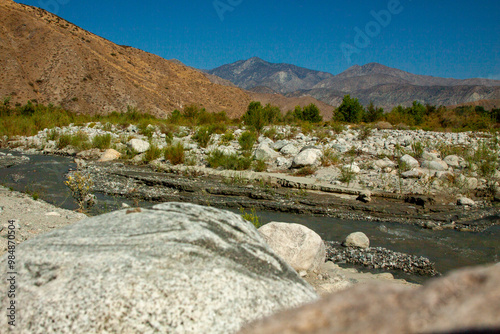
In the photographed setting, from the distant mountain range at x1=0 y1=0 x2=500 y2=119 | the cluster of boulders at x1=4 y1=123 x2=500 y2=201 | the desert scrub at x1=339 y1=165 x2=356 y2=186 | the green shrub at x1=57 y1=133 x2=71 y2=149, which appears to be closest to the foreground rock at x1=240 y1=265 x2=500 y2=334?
the cluster of boulders at x1=4 y1=123 x2=500 y2=201

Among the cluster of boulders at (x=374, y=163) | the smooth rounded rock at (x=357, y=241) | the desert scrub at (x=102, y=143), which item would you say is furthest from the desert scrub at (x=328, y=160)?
the desert scrub at (x=102, y=143)

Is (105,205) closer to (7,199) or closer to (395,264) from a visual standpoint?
(7,199)

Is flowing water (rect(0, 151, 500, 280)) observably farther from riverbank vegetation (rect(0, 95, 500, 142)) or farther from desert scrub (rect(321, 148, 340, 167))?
riverbank vegetation (rect(0, 95, 500, 142))

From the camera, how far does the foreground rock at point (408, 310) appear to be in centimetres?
55

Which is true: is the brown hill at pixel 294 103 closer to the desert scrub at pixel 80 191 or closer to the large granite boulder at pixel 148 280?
the desert scrub at pixel 80 191

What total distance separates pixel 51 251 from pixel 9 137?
55.2 feet

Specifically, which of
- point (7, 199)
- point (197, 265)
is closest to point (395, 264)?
point (197, 265)

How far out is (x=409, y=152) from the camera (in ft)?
34.1

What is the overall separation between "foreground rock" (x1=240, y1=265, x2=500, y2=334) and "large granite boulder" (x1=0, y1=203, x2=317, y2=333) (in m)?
0.76

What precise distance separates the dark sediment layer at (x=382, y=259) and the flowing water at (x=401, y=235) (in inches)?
9.4

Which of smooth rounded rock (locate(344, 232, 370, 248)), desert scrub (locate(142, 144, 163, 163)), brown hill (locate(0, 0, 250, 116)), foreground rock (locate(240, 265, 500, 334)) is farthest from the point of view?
brown hill (locate(0, 0, 250, 116))

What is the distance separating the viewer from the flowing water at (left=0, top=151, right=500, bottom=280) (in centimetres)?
461

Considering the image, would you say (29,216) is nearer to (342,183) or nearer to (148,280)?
(148,280)

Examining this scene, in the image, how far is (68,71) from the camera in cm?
3975
